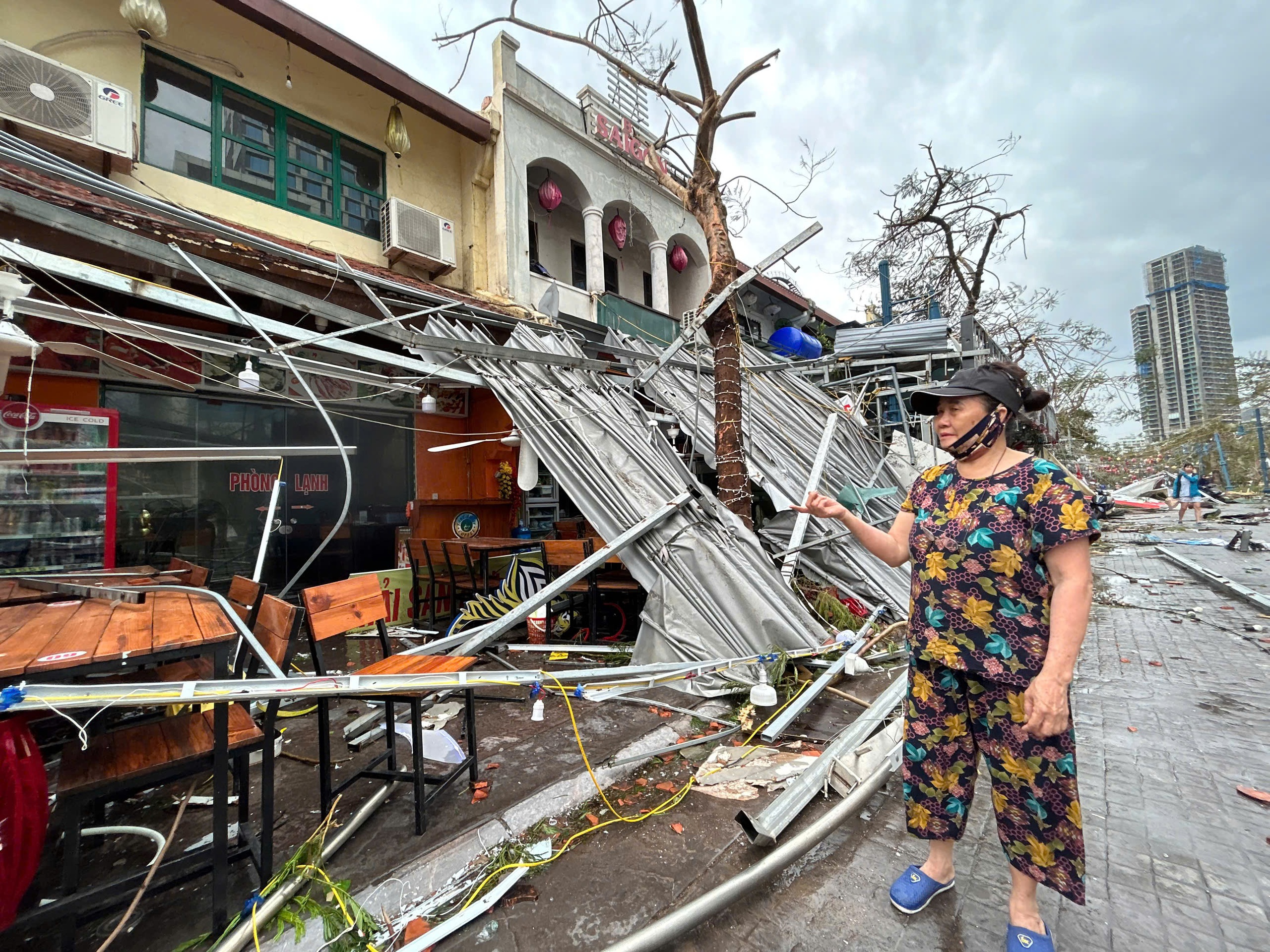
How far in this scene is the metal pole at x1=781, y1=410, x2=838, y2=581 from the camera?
217 inches

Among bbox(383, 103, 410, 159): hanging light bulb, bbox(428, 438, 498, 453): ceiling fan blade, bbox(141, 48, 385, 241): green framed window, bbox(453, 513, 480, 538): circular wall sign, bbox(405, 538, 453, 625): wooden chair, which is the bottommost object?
bbox(405, 538, 453, 625): wooden chair

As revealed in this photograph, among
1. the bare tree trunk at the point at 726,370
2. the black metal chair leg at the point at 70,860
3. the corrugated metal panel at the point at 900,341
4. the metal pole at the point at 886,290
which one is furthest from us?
the metal pole at the point at 886,290

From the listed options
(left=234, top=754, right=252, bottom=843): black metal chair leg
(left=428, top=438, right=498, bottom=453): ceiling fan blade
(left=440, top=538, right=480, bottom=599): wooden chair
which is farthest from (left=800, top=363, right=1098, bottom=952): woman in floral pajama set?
(left=440, top=538, right=480, bottom=599): wooden chair

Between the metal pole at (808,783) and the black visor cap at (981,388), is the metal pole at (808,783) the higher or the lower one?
the lower one

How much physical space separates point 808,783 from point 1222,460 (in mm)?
36339

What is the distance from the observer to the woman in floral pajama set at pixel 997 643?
1.76 meters

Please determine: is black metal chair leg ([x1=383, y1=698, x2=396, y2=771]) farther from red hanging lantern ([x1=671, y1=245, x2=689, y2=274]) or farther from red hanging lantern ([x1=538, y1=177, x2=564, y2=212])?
red hanging lantern ([x1=671, y1=245, x2=689, y2=274])

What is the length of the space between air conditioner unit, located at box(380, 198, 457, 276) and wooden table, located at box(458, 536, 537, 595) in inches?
178

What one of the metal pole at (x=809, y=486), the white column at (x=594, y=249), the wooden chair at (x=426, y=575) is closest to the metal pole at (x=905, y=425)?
the metal pole at (x=809, y=486)

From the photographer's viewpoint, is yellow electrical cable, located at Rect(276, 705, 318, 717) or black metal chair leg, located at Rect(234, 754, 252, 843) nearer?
black metal chair leg, located at Rect(234, 754, 252, 843)

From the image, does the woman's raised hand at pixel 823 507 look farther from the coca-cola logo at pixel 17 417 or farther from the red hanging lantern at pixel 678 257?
the red hanging lantern at pixel 678 257

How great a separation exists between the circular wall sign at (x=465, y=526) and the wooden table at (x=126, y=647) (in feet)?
19.2

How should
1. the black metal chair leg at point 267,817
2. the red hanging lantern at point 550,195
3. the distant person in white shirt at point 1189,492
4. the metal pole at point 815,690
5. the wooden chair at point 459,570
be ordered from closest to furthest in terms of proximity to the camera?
1. the black metal chair leg at point 267,817
2. the metal pole at point 815,690
3. the wooden chair at point 459,570
4. the red hanging lantern at point 550,195
5. the distant person in white shirt at point 1189,492

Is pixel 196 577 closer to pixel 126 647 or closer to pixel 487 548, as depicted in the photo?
pixel 126 647
